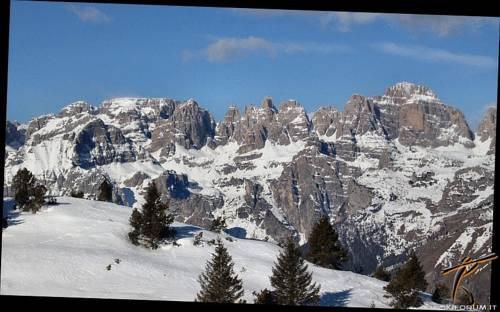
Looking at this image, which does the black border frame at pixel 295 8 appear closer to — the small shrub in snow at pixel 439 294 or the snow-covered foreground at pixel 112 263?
the snow-covered foreground at pixel 112 263

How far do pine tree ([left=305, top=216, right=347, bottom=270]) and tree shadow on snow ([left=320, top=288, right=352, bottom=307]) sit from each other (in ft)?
12.2

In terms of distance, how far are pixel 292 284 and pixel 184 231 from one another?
21.8 ft

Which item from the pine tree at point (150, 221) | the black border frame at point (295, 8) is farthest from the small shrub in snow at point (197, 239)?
the black border frame at point (295, 8)

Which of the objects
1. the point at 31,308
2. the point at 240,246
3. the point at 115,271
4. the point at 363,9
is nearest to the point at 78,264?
the point at 115,271

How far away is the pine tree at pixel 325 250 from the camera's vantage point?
19.6 meters

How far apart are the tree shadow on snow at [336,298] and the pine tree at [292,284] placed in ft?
1.57

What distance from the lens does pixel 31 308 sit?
527 centimetres

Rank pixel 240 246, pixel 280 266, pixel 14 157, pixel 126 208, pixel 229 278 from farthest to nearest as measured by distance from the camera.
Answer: pixel 14 157 → pixel 126 208 → pixel 240 246 → pixel 280 266 → pixel 229 278

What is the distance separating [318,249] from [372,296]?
4731 millimetres

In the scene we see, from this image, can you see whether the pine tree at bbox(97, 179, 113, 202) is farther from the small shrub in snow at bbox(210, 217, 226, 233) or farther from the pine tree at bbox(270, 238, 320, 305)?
the pine tree at bbox(270, 238, 320, 305)

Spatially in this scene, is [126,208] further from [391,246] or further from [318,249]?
[391,246]

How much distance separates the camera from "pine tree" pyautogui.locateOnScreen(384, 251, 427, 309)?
13.7m

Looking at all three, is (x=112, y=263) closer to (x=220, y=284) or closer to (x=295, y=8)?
(x=220, y=284)
